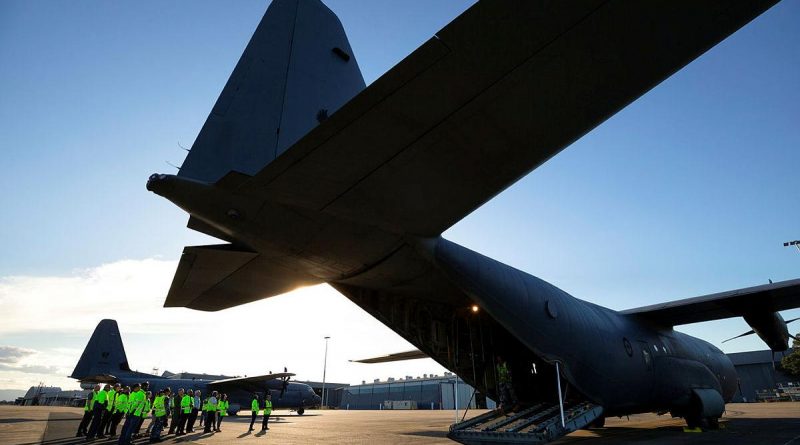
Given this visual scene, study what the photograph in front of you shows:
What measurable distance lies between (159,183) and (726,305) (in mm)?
14151

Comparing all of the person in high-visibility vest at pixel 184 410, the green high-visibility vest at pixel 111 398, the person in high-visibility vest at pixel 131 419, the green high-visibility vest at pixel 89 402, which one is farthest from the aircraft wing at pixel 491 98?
the green high-visibility vest at pixel 89 402

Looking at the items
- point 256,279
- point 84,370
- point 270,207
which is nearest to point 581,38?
point 270,207

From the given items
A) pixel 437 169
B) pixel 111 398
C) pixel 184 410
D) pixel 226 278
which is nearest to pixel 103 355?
pixel 111 398

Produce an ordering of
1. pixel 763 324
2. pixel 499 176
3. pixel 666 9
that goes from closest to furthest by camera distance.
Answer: pixel 666 9 → pixel 499 176 → pixel 763 324

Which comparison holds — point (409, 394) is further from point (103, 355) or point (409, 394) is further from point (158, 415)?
point (158, 415)

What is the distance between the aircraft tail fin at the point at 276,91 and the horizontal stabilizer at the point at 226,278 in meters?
2.01

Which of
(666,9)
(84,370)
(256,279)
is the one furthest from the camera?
(84,370)

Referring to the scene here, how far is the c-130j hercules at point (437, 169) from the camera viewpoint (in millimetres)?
3473

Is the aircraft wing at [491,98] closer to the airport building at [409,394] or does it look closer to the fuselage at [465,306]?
the fuselage at [465,306]

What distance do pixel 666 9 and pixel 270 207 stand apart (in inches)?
177

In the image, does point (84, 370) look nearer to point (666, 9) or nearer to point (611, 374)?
point (611, 374)

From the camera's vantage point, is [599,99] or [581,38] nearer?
[581,38]

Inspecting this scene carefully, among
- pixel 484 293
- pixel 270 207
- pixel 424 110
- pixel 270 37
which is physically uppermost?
pixel 270 37

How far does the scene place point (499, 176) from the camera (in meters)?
4.89
